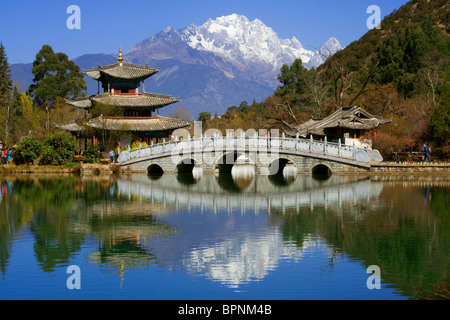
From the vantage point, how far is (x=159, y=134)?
1531 inches

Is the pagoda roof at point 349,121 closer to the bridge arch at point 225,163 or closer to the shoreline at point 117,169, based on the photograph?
the shoreline at point 117,169

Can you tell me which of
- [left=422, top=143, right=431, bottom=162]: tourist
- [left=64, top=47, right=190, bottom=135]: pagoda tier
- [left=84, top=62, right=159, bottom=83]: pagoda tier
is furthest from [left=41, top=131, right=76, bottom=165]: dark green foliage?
[left=422, top=143, right=431, bottom=162]: tourist

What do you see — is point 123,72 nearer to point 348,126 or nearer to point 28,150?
point 28,150

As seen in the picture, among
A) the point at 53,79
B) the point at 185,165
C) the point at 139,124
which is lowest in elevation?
the point at 185,165

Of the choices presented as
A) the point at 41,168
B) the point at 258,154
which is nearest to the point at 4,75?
the point at 41,168

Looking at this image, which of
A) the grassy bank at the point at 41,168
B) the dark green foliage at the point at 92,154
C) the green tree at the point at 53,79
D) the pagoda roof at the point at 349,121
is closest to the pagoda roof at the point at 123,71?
the dark green foliage at the point at 92,154

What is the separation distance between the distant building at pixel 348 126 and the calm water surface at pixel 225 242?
9049mm

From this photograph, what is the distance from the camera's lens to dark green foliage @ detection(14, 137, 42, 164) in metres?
34.7

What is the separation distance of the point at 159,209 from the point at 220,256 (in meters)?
7.07

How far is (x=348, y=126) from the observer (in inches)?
1293

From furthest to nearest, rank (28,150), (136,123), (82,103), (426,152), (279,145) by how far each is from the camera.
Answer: (82,103)
(136,123)
(28,150)
(426,152)
(279,145)

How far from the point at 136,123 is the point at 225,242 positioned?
25044 mm

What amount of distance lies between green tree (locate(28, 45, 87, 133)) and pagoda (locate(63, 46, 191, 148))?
24609mm
